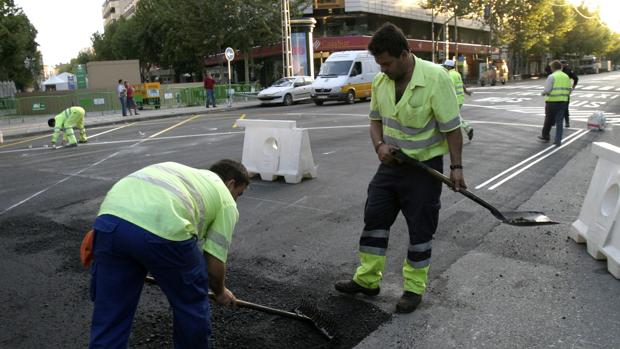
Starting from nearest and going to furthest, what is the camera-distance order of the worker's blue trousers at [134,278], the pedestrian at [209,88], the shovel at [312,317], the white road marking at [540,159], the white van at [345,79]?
the worker's blue trousers at [134,278], the shovel at [312,317], the white road marking at [540,159], the white van at [345,79], the pedestrian at [209,88]

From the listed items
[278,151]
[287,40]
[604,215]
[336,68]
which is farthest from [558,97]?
[287,40]

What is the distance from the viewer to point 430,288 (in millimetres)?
4195

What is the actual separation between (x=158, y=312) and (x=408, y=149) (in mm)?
2137

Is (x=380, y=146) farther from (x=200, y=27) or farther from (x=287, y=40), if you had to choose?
(x=200, y=27)

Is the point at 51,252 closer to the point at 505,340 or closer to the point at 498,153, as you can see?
the point at 505,340

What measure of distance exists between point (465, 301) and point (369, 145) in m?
7.75

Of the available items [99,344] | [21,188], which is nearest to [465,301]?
[99,344]

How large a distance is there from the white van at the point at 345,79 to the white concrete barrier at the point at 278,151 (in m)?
16.1

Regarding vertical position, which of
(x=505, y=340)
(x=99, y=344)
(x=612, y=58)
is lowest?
(x=505, y=340)

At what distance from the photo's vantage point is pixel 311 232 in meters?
5.70

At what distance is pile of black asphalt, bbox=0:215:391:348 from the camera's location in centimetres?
344

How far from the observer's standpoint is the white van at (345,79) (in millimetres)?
24359

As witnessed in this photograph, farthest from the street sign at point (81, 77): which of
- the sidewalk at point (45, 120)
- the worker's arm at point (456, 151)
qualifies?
the worker's arm at point (456, 151)

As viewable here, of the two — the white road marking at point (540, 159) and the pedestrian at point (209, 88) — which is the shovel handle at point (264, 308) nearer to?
the white road marking at point (540, 159)
